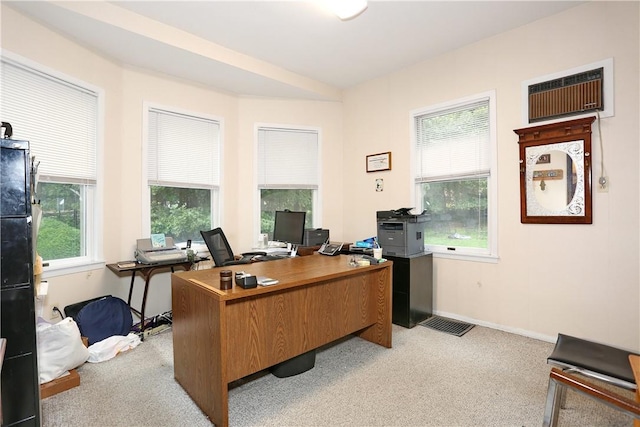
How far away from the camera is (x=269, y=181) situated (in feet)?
14.1

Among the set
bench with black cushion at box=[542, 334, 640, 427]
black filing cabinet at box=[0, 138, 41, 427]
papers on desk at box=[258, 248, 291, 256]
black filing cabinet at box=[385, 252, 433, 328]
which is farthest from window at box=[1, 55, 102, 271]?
bench with black cushion at box=[542, 334, 640, 427]

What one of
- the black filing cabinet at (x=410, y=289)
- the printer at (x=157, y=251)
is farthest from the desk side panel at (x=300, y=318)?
the printer at (x=157, y=251)

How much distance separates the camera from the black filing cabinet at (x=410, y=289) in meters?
3.27

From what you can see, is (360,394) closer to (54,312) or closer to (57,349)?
(57,349)

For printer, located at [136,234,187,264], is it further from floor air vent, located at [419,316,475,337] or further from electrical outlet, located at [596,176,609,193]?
electrical outlet, located at [596,176,609,193]

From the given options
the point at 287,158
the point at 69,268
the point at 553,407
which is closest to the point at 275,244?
the point at 287,158

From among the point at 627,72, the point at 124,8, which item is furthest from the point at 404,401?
the point at 124,8

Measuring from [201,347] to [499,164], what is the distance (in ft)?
10.3

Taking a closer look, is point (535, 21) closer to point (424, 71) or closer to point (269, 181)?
point (424, 71)

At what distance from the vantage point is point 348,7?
2.50 m

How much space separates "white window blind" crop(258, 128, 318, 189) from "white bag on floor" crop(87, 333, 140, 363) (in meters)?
2.29

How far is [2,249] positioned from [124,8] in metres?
2.29

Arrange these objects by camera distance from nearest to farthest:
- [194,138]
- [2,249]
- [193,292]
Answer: [2,249], [193,292], [194,138]

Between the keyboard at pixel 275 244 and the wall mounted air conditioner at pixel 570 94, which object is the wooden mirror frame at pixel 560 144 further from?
the keyboard at pixel 275 244
